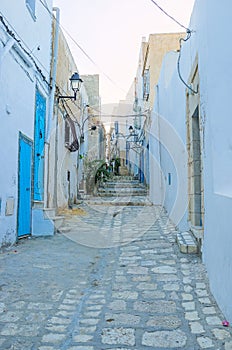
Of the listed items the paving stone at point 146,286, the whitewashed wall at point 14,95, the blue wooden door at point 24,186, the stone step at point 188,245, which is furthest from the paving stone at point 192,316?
the blue wooden door at point 24,186

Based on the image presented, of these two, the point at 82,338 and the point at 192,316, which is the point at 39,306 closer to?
the point at 82,338

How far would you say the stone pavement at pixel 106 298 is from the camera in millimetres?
2402

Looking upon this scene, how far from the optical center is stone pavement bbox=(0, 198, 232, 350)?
2402 millimetres

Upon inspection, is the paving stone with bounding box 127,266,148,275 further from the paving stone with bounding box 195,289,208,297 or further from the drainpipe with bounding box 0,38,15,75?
the drainpipe with bounding box 0,38,15,75

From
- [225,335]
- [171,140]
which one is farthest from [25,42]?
[225,335]

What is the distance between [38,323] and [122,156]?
3328cm

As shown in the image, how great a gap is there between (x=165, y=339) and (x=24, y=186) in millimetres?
4245

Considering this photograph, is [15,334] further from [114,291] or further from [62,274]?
[62,274]

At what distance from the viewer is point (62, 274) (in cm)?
394

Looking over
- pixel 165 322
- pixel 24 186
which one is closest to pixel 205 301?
pixel 165 322

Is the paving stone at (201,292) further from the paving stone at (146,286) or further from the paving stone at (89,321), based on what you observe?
the paving stone at (89,321)

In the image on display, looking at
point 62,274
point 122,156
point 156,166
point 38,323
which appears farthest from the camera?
point 122,156

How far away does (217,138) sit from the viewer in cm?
321

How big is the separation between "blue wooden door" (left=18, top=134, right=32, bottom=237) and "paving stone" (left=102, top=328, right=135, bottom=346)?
3557 millimetres
